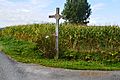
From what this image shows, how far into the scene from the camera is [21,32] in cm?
3219

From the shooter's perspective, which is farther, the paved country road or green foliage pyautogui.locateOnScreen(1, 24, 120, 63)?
green foliage pyautogui.locateOnScreen(1, 24, 120, 63)

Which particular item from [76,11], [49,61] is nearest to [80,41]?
[49,61]

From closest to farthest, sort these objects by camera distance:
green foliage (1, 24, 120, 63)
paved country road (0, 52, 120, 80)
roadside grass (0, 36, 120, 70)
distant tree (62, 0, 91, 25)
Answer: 1. paved country road (0, 52, 120, 80)
2. roadside grass (0, 36, 120, 70)
3. green foliage (1, 24, 120, 63)
4. distant tree (62, 0, 91, 25)

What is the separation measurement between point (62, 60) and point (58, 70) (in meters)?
4.00

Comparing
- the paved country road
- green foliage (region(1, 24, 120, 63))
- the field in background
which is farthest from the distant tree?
the paved country road

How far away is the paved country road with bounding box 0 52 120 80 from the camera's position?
526 inches

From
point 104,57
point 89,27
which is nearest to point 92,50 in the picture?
point 104,57

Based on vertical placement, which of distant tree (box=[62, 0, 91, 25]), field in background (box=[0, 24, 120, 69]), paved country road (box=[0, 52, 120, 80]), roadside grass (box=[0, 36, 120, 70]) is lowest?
paved country road (box=[0, 52, 120, 80])

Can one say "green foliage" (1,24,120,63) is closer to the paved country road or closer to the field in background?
the field in background

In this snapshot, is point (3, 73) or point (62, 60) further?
point (62, 60)

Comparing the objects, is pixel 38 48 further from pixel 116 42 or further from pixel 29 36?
pixel 29 36

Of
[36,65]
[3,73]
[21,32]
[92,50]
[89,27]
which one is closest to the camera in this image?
[3,73]

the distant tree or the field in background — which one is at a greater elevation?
the distant tree

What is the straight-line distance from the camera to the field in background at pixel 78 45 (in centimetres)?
1967
